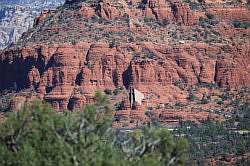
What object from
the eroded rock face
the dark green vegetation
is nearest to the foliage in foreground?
the dark green vegetation

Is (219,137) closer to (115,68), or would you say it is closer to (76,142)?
(115,68)

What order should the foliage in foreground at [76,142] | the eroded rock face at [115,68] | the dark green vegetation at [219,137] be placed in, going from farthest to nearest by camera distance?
1. the eroded rock face at [115,68]
2. the dark green vegetation at [219,137]
3. the foliage in foreground at [76,142]

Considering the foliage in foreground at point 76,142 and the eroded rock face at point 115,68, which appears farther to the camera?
the eroded rock face at point 115,68

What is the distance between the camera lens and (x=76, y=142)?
1706 inches

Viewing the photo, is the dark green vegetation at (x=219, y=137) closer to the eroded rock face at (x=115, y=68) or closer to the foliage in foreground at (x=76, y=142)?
the eroded rock face at (x=115, y=68)

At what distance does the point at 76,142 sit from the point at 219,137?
68237 mm

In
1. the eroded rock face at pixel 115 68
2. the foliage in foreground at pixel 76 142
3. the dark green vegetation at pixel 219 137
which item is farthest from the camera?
the eroded rock face at pixel 115 68

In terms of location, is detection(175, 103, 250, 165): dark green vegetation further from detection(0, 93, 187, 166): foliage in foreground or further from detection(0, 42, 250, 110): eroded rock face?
detection(0, 93, 187, 166): foliage in foreground

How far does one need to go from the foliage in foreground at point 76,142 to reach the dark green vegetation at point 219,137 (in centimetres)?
4600

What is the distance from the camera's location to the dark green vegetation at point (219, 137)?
9925 centimetres

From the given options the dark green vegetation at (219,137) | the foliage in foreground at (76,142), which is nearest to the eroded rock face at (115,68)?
the dark green vegetation at (219,137)

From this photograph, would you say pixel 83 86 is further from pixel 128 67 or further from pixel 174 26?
pixel 174 26

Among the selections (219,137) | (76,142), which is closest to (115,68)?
(219,137)

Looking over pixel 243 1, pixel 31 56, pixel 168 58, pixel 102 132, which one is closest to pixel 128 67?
pixel 168 58
